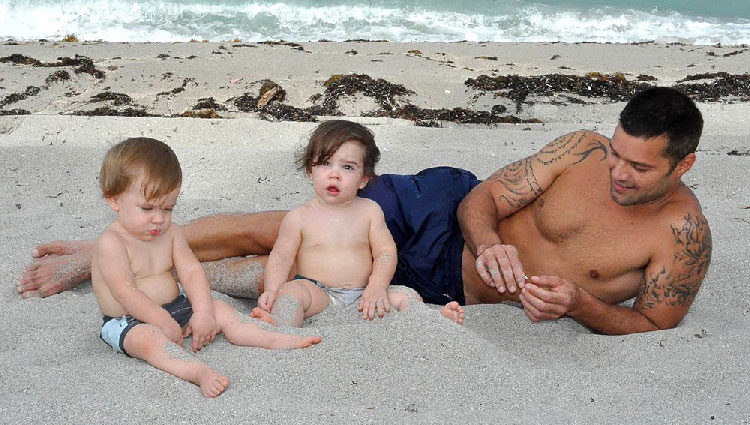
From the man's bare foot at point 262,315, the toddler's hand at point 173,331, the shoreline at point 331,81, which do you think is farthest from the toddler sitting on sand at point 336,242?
the shoreline at point 331,81

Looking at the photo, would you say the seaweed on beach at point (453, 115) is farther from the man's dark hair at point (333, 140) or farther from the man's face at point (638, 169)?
the man's face at point (638, 169)

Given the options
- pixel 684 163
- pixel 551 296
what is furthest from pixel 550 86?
pixel 551 296

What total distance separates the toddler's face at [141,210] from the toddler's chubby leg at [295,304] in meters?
0.54

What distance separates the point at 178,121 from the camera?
6.01 m

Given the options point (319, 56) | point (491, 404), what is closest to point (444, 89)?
point (319, 56)

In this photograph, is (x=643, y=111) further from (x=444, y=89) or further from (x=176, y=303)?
(x=444, y=89)

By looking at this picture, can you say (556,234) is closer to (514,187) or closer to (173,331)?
(514,187)

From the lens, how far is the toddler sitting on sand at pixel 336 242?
3336mm

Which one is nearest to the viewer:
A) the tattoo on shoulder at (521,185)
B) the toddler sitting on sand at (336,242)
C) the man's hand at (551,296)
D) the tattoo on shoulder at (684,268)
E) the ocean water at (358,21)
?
the man's hand at (551,296)

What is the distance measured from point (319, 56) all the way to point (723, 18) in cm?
1075

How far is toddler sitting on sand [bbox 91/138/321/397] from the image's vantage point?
114 inches

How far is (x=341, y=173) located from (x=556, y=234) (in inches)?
41.9

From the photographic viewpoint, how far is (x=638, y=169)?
314 cm

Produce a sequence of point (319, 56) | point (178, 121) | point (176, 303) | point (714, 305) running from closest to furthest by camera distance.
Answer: point (176, 303) < point (714, 305) < point (178, 121) < point (319, 56)
